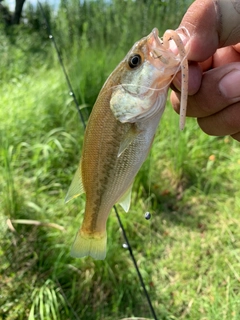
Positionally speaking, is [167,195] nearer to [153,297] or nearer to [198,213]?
[198,213]

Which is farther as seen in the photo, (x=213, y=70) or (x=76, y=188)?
(x=76, y=188)

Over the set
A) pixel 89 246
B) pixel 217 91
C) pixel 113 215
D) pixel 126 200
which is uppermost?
pixel 217 91

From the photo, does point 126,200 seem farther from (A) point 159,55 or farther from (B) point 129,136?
(A) point 159,55

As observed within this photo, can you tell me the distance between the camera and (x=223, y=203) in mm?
2662

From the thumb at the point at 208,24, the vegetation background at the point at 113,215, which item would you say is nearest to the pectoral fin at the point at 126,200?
the vegetation background at the point at 113,215

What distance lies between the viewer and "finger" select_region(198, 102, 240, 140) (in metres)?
1.23

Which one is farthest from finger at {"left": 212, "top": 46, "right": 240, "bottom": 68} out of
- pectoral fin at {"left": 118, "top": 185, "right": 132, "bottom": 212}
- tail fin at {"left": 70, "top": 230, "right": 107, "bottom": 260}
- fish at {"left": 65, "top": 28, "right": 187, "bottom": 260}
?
tail fin at {"left": 70, "top": 230, "right": 107, "bottom": 260}

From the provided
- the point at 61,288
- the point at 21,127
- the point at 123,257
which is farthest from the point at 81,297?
the point at 21,127

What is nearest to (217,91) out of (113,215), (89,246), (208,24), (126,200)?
(208,24)

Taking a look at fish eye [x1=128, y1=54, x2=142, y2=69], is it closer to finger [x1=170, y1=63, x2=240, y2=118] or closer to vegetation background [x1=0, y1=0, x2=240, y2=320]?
finger [x1=170, y1=63, x2=240, y2=118]

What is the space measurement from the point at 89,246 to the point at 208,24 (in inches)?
33.6

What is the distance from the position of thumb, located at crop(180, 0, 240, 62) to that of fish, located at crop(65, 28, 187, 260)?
0.29 ft

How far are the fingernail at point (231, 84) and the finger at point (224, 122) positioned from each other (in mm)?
66

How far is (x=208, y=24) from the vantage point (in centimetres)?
108
